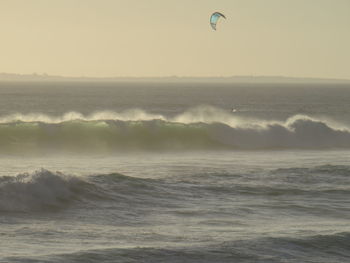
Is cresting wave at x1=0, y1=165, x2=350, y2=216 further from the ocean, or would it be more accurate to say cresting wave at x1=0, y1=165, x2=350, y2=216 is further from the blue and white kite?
the blue and white kite

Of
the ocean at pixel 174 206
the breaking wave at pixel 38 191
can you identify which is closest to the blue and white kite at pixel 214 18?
the ocean at pixel 174 206

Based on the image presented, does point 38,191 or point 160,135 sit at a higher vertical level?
point 160,135

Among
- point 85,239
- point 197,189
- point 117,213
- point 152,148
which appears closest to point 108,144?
point 152,148

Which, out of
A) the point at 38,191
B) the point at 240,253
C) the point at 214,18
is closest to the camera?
the point at 240,253

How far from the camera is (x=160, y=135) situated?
1534 inches

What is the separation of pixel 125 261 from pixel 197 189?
7582mm

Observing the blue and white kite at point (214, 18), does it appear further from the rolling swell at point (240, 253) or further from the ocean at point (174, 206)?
the rolling swell at point (240, 253)

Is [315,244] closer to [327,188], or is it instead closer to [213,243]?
[213,243]

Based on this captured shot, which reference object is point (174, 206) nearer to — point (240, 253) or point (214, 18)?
point (240, 253)

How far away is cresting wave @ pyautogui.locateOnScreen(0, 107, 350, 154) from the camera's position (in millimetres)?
36312

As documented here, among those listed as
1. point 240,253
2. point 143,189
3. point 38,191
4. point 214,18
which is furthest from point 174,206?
point 214,18

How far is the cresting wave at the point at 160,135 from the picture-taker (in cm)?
3631

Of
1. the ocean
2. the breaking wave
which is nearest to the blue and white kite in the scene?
the ocean

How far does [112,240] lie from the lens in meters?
13.9
